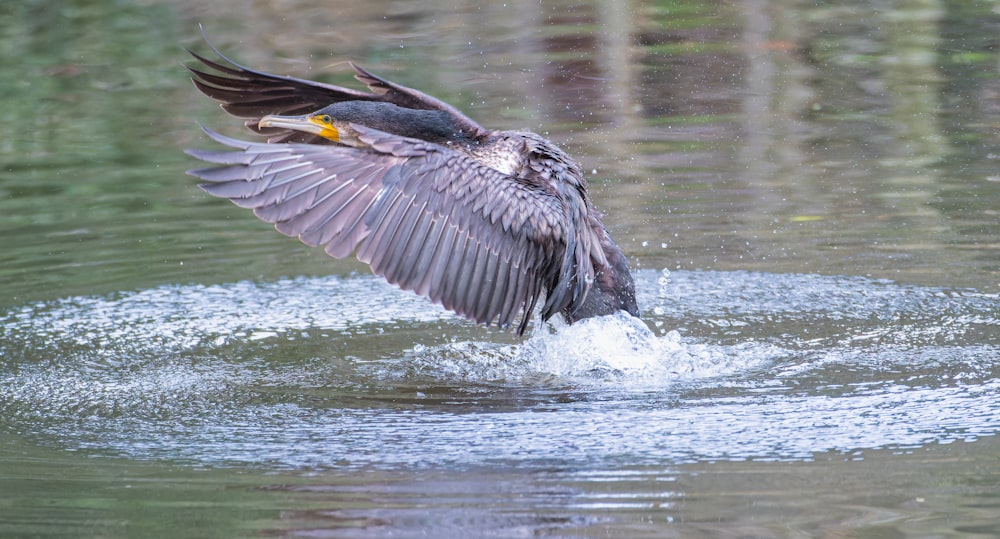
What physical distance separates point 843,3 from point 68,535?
1281 cm

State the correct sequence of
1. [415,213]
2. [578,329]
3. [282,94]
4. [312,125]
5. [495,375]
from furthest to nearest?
[282,94] → [312,125] → [578,329] → [495,375] → [415,213]

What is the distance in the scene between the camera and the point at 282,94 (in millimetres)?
7652

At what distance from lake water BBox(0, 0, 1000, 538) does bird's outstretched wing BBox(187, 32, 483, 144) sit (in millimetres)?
1022

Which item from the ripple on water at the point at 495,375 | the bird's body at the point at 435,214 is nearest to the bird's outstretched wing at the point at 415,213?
the bird's body at the point at 435,214

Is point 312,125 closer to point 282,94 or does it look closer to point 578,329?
point 282,94

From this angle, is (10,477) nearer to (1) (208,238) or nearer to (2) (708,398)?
(2) (708,398)

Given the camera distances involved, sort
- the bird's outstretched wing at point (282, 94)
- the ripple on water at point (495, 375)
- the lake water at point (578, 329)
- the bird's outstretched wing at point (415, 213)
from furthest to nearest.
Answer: the bird's outstretched wing at point (282, 94) < the bird's outstretched wing at point (415, 213) < the ripple on water at point (495, 375) < the lake water at point (578, 329)

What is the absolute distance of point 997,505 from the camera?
4457mm

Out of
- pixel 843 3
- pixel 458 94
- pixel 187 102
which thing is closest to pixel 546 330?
pixel 458 94

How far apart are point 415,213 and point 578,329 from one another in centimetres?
115

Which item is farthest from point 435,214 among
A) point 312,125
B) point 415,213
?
point 312,125

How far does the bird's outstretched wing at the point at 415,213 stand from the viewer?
5910 mm

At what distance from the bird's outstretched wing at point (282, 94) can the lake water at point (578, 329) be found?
1.02 metres

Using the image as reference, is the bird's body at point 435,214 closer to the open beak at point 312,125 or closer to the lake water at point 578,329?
the lake water at point 578,329
